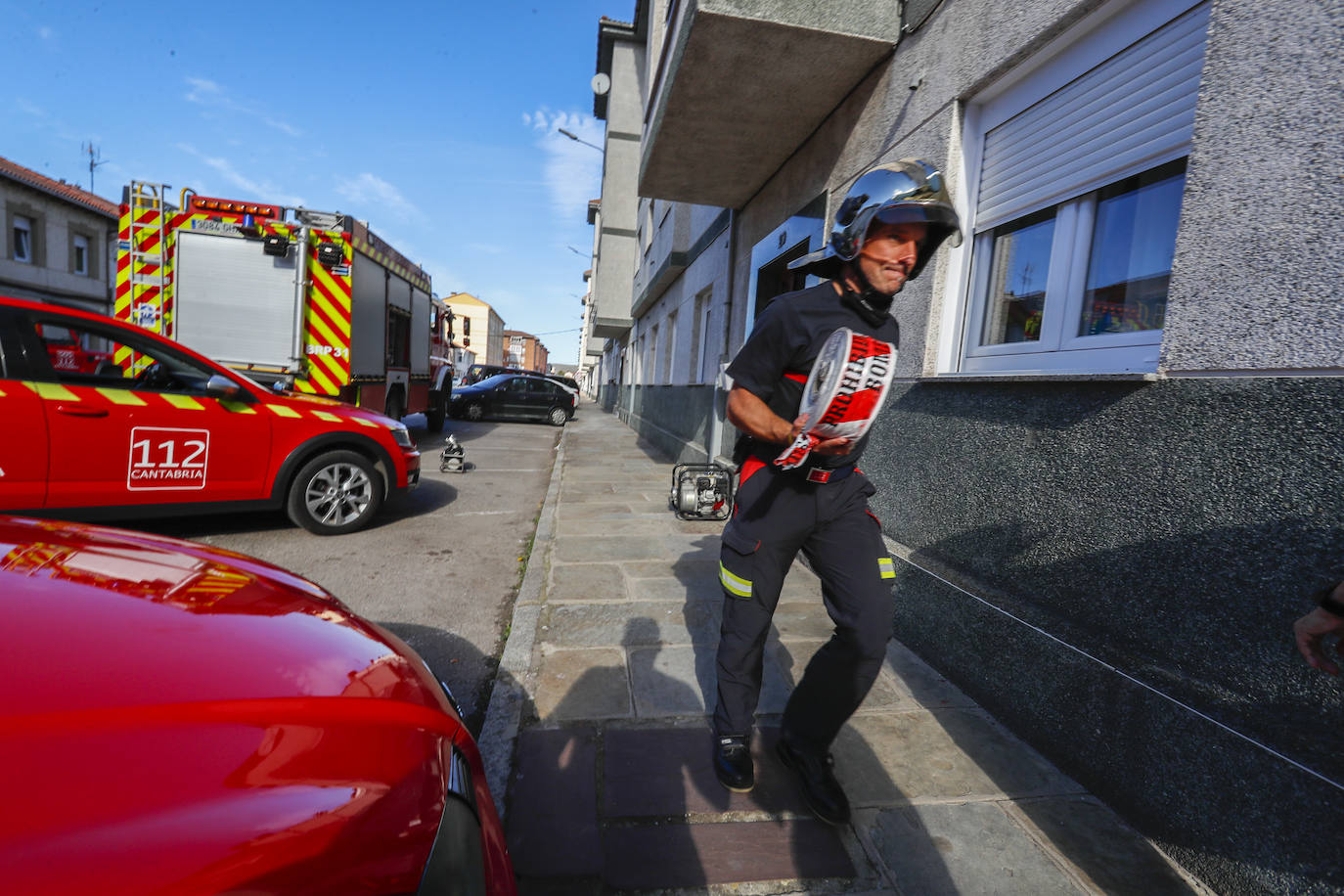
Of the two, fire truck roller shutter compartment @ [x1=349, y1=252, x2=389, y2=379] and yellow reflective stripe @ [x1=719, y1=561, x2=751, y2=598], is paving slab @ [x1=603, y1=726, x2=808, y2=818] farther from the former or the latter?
fire truck roller shutter compartment @ [x1=349, y1=252, x2=389, y2=379]

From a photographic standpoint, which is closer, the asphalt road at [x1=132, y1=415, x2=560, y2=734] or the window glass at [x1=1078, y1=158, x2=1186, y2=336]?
the window glass at [x1=1078, y1=158, x2=1186, y2=336]

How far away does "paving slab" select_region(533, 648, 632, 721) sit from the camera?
2.76m

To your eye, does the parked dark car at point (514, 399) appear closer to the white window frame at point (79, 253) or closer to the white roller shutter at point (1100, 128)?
the white roller shutter at point (1100, 128)

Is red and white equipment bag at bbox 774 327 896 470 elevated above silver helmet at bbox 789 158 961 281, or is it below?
below

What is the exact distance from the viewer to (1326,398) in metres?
1.77

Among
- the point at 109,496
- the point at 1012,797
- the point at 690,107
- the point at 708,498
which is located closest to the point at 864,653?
the point at 1012,797

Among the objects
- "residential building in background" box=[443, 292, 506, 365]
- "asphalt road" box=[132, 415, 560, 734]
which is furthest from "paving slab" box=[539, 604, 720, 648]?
"residential building in background" box=[443, 292, 506, 365]

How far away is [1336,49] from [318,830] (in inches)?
120

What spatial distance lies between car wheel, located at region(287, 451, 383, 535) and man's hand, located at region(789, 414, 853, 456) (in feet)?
15.6

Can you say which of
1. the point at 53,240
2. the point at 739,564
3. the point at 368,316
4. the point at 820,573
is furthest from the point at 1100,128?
Result: the point at 53,240

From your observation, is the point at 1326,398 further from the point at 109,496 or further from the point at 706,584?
the point at 109,496

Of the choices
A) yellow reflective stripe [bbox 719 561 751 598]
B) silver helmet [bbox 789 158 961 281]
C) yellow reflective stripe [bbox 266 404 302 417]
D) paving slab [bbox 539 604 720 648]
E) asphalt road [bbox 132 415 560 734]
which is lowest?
asphalt road [bbox 132 415 560 734]

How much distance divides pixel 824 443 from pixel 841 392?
0.49 feet

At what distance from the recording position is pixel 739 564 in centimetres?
217
